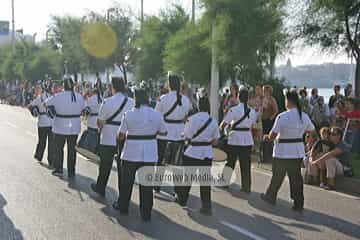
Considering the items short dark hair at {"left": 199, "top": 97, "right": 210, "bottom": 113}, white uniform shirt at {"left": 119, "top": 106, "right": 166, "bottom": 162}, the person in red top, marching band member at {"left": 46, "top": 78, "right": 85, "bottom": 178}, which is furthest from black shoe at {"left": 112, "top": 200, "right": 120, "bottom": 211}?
the person in red top

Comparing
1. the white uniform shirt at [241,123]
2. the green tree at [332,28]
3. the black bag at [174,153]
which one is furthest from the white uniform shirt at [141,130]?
the green tree at [332,28]

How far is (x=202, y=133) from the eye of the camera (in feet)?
28.1

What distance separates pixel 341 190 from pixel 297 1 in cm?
730

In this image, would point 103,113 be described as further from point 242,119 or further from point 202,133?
point 242,119

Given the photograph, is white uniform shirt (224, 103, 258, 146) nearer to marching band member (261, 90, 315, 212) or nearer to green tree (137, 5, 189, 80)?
marching band member (261, 90, 315, 212)

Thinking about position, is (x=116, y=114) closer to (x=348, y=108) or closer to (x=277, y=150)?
(x=277, y=150)

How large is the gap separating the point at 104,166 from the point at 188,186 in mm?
1509

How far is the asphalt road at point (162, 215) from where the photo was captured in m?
7.39

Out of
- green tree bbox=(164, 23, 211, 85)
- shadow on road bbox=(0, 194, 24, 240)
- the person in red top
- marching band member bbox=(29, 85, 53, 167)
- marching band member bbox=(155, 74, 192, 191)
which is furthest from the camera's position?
green tree bbox=(164, 23, 211, 85)

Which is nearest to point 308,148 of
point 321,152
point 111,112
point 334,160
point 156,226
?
point 321,152

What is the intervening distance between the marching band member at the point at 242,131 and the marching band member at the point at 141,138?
209 cm

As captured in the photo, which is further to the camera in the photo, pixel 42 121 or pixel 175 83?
pixel 42 121

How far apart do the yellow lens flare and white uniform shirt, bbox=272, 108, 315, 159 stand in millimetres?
28345

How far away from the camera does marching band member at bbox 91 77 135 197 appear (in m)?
9.19
